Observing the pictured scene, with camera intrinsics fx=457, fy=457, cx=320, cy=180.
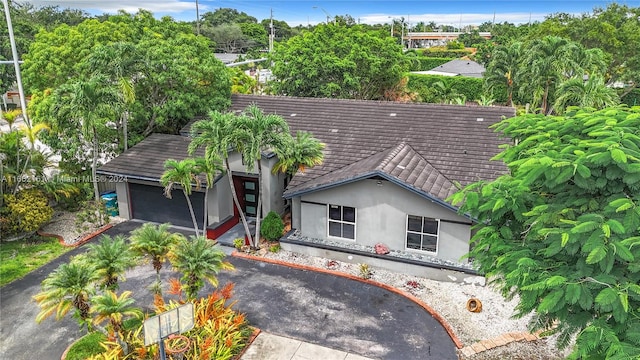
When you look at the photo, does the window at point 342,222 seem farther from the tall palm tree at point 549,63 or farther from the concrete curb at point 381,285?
the tall palm tree at point 549,63

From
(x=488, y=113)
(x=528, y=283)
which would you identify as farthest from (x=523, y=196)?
(x=488, y=113)

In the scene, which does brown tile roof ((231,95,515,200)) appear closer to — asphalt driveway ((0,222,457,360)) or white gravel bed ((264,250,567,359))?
white gravel bed ((264,250,567,359))

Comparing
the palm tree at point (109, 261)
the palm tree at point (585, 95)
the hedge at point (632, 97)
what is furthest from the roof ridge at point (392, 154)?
the hedge at point (632, 97)

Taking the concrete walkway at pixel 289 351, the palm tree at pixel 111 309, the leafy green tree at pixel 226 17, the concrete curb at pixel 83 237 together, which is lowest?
the concrete walkway at pixel 289 351

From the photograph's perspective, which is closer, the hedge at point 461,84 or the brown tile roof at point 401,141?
the brown tile roof at point 401,141

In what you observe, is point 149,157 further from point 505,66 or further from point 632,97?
point 632,97

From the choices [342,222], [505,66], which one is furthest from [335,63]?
[342,222]
